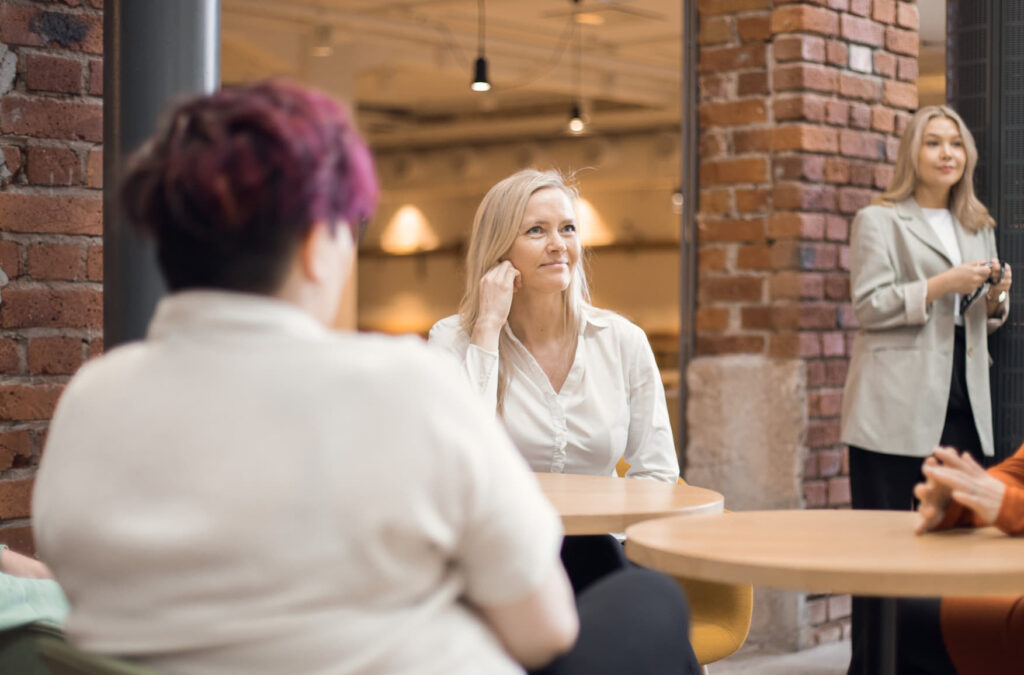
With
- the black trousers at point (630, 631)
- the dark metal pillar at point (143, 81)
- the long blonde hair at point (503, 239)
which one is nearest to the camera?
the black trousers at point (630, 631)

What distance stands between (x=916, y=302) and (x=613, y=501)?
1915 millimetres

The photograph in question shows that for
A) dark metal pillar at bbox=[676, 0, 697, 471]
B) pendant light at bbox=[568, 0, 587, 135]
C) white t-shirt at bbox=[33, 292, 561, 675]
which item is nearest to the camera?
white t-shirt at bbox=[33, 292, 561, 675]

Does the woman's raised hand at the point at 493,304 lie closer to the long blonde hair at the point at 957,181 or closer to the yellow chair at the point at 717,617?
the yellow chair at the point at 717,617

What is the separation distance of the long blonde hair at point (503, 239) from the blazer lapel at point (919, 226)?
1290 mm

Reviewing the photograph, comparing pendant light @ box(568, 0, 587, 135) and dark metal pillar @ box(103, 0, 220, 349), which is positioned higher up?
pendant light @ box(568, 0, 587, 135)

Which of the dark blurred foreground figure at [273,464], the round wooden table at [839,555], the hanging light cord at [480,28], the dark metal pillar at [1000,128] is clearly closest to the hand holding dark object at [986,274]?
the dark metal pillar at [1000,128]

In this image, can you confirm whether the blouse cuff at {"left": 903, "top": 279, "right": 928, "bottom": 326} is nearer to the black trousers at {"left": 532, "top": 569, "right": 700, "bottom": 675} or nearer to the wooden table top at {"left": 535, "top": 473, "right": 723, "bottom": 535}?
the wooden table top at {"left": 535, "top": 473, "right": 723, "bottom": 535}

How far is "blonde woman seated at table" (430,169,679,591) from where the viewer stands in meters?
2.72

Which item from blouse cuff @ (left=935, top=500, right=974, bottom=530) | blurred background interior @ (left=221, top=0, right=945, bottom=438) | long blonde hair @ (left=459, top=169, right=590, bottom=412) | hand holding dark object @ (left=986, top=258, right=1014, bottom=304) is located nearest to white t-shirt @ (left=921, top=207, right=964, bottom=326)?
hand holding dark object @ (left=986, top=258, right=1014, bottom=304)

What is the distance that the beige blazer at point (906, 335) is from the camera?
372 centimetres

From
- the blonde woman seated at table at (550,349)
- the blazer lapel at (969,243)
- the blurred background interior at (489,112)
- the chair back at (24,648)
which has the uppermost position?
the blurred background interior at (489,112)

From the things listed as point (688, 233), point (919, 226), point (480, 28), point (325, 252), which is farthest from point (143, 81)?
point (480, 28)

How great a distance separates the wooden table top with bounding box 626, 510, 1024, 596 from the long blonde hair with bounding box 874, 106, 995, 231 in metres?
1.99

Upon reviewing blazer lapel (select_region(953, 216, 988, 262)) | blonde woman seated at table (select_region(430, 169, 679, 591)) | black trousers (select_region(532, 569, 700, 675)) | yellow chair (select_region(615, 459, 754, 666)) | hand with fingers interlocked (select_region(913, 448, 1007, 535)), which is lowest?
yellow chair (select_region(615, 459, 754, 666))
